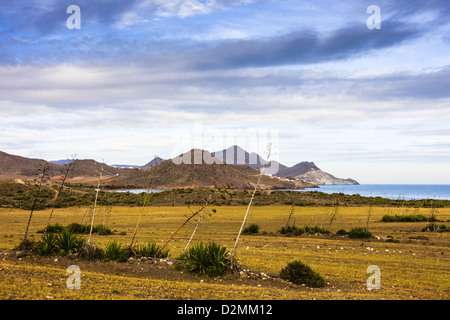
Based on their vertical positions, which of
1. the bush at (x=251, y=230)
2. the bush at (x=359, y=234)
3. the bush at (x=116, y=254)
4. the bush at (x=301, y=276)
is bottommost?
the bush at (x=251, y=230)

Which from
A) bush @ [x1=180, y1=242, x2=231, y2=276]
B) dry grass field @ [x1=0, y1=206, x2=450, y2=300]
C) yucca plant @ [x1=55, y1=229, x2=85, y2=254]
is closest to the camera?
dry grass field @ [x1=0, y1=206, x2=450, y2=300]

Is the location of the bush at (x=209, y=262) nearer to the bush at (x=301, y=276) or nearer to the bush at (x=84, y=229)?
the bush at (x=301, y=276)

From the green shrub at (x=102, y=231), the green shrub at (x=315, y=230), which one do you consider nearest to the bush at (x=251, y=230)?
the green shrub at (x=315, y=230)

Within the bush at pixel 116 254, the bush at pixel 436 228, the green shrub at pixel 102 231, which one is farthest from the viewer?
the bush at pixel 436 228

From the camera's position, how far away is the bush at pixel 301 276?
30.8 ft

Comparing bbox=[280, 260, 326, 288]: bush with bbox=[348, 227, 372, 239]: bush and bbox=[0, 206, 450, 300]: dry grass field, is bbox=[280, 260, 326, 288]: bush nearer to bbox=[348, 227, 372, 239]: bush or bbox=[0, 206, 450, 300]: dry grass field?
bbox=[0, 206, 450, 300]: dry grass field

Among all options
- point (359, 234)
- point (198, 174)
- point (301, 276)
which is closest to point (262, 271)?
point (301, 276)

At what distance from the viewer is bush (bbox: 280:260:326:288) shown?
9.38 metres

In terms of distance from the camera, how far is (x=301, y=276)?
9578mm

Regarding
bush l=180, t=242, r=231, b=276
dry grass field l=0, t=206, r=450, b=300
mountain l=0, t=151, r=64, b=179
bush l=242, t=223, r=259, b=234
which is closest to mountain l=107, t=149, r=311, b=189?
mountain l=0, t=151, r=64, b=179

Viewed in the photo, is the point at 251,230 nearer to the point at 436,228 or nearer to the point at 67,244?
the point at 436,228
